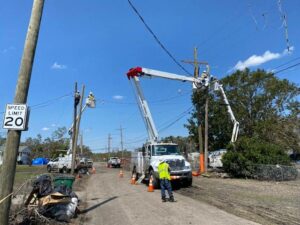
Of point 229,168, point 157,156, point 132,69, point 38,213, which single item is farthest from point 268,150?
point 38,213

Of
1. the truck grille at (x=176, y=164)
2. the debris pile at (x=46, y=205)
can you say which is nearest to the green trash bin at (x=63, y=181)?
the debris pile at (x=46, y=205)

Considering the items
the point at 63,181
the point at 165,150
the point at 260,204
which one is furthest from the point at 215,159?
the point at 63,181

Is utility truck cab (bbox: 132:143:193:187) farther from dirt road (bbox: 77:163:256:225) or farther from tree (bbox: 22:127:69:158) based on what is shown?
tree (bbox: 22:127:69:158)

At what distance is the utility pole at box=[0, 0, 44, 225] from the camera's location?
785cm

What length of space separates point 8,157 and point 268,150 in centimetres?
2325

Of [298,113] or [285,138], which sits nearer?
[285,138]

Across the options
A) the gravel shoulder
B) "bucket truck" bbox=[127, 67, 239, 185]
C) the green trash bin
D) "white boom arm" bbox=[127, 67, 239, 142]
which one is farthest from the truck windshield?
the green trash bin

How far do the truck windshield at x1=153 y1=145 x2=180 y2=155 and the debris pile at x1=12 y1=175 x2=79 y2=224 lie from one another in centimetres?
1177

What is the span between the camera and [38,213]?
9797 millimetres

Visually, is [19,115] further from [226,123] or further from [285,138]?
[285,138]

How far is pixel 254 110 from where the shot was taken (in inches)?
1767

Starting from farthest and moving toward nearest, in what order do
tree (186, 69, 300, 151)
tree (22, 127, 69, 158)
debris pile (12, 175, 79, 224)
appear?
1. tree (22, 127, 69, 158)
2. tree (186, 69, 300, 151)
3. debris pile (12, 175, 79, 224)

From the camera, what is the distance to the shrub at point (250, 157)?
90.5 feet

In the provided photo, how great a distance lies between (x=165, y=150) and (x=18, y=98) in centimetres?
1576
